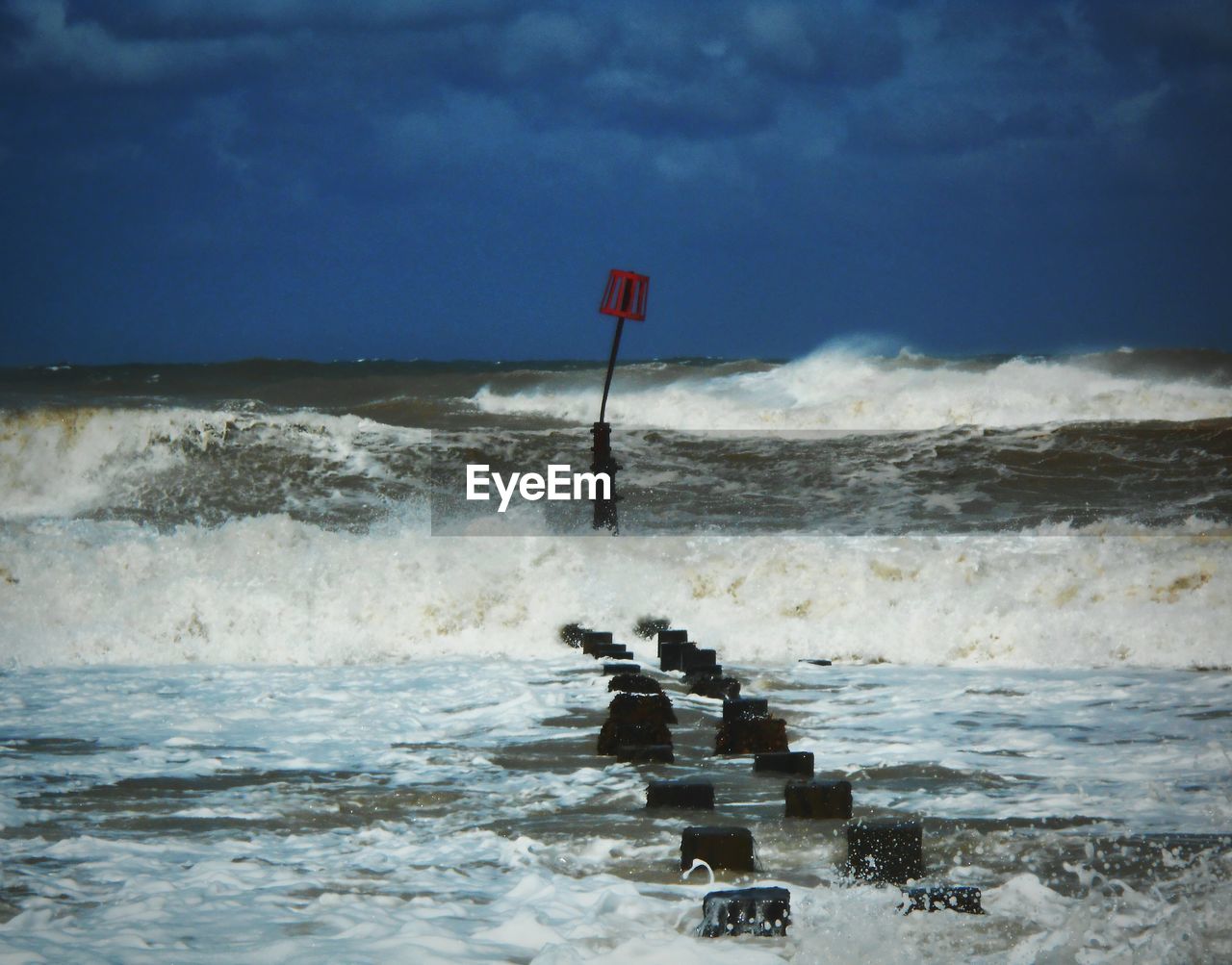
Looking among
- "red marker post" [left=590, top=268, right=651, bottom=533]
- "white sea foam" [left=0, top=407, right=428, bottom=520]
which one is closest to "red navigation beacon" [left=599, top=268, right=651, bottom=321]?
"red marker post" [left=590, top=268, right=651, bottom=533]

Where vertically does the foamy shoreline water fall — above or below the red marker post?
below

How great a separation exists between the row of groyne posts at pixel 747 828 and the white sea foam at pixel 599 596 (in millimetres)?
3228

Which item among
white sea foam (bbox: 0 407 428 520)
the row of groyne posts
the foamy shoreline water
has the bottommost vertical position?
the foamy shoreline water

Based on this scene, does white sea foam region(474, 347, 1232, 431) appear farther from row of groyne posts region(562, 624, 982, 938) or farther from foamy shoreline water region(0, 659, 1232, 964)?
row of groyne posts region(562, 624, 982, 938)

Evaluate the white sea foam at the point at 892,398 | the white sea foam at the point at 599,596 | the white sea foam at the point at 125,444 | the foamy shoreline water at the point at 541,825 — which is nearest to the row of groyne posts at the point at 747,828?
the foamy shoreline water at the point at 541,825

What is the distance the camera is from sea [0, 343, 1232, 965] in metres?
3.65

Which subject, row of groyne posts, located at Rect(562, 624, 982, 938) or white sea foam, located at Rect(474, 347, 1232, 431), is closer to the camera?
row of groyne posts, located at Rect(562, 624, 982, 938)

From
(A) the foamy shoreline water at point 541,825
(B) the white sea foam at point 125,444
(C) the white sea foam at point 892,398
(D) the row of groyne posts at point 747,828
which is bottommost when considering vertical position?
(A) the foamy shoreline water at point 541,825

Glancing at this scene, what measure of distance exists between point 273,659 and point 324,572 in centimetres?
158

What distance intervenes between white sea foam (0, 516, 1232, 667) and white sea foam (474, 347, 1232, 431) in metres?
11.4

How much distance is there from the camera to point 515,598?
11.4 m

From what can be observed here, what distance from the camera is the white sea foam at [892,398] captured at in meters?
24.1

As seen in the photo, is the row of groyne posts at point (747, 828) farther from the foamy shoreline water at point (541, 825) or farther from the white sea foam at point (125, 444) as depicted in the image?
the white sea foam at point (125, 444)

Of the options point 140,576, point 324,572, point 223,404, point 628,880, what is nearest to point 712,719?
point 628,880
